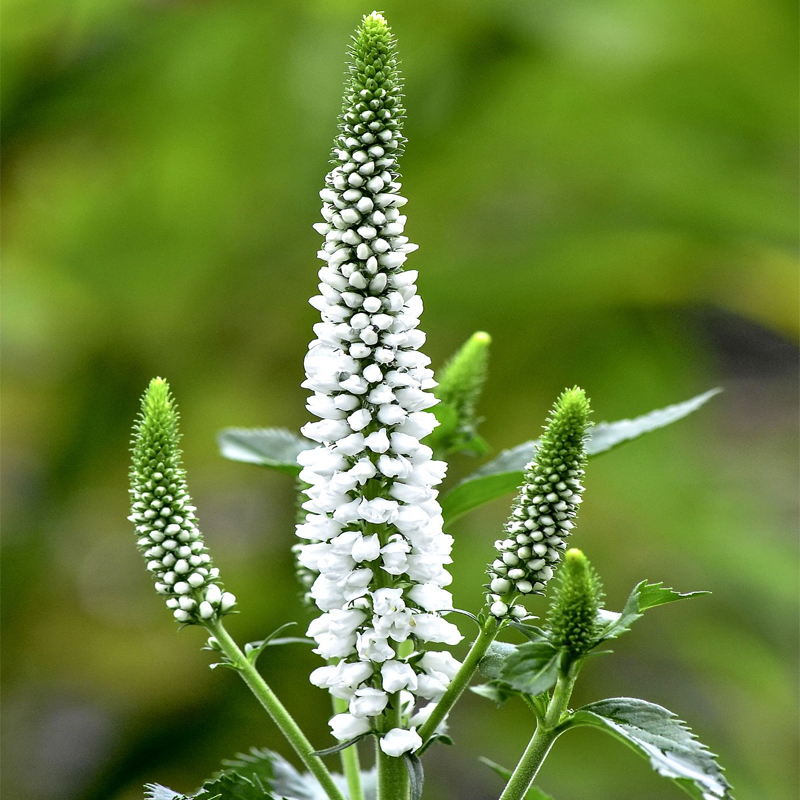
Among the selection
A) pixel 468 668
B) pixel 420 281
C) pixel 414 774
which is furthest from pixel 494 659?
pixel 420 281

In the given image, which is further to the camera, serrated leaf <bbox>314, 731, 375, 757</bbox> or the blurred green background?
the blurred green background

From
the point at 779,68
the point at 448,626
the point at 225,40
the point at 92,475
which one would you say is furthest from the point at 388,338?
the point at 779,68

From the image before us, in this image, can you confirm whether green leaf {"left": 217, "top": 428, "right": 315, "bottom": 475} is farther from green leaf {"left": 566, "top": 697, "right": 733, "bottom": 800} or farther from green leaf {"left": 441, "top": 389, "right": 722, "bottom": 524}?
green leaf {"left": 566, "top": 697, "right": 733, "bottom": 800}

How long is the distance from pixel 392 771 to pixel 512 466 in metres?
0.53

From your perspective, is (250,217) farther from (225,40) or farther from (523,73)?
(523,73)

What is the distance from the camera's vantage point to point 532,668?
900mm

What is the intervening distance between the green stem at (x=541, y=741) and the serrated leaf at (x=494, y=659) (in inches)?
2.5

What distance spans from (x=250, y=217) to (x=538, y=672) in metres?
4.13

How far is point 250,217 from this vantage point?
4719 mm

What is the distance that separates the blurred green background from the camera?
14.4ft

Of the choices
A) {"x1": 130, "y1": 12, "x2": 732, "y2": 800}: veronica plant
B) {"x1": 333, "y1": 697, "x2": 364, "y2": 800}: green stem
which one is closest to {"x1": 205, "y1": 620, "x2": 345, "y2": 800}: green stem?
{"x1": 130, "y1": 12, "x2": 732, "y2": 800}: veronica plant

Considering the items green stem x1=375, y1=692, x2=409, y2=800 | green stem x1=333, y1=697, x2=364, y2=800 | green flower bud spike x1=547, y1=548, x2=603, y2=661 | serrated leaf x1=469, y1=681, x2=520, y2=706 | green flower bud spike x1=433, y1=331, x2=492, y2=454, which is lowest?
green stem x1=333, y1=697, x2=364, y2=800

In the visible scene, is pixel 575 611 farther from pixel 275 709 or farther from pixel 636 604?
pixel 275 709

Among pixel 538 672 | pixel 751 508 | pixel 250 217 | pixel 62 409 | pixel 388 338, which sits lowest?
pixel 751 508
